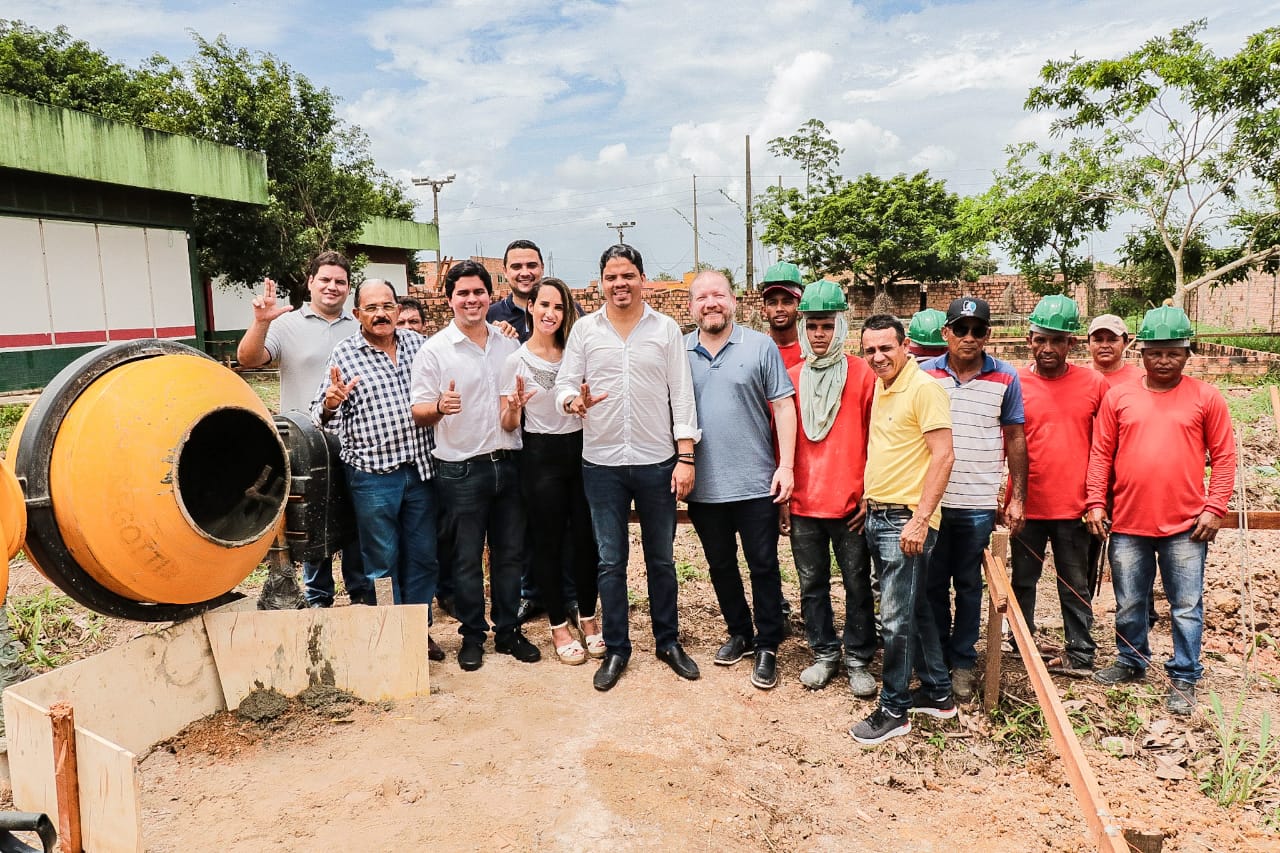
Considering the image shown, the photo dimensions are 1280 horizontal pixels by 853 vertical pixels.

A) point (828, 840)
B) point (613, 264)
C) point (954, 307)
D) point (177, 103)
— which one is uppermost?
point (177, 103)

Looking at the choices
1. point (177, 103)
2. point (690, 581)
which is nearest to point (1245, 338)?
point (690, 581)

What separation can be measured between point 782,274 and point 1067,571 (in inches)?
75.5

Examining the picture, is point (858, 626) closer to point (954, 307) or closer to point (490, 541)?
point (954, 307)

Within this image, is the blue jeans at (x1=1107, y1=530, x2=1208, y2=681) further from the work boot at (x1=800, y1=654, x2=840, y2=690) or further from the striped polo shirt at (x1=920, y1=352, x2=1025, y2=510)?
the work boot at (x1=800, y1=654, x2=840, y2=690)

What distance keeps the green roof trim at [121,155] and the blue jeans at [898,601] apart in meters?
14.6

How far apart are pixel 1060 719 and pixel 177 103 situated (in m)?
20.6

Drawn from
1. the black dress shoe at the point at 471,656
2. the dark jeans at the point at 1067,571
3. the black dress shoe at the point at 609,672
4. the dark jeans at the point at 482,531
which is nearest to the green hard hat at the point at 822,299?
the dark jeans at the point at 1067,571

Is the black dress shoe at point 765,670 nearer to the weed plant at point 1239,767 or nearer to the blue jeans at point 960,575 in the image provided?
the blue jeans at point 960,575

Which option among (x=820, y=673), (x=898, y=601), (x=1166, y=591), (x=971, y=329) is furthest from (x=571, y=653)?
(x=1166, y=591)

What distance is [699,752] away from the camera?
3.29 m

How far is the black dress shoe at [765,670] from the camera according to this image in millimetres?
3838

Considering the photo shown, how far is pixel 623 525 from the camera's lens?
12.5ft

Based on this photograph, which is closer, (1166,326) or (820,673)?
(1166,326)

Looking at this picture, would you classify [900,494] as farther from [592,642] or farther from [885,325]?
[592,642]
